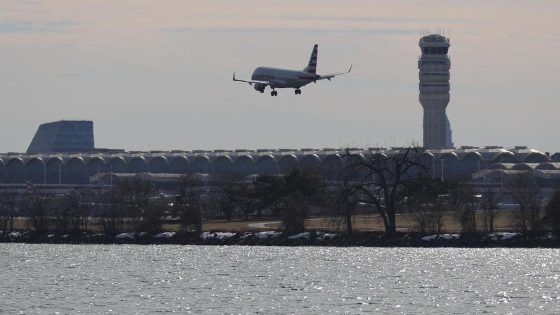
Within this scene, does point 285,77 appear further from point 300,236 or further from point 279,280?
point 279,280

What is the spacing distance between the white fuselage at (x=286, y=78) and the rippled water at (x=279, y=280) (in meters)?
42.1

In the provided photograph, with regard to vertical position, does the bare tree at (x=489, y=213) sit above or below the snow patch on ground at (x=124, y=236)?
above

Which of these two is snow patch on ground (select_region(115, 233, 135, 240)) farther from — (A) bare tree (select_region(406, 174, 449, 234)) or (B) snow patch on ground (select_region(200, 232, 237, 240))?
(A) bare tree (select_region(406, 174, 449, 234))

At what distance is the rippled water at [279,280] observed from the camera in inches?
2963

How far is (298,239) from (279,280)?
4147 cm

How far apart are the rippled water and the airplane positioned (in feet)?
129

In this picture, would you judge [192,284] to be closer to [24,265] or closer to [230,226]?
[24,265]

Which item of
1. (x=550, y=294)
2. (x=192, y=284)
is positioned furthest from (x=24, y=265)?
(x=550, y=294)

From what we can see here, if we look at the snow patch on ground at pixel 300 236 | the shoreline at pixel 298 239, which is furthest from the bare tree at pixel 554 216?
the snow patch on ground at pixel 300 236

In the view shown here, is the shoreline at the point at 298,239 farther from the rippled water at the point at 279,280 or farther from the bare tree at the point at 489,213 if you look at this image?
the bare tree at the point at 489,213

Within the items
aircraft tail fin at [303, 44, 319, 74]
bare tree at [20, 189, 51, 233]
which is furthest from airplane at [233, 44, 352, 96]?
bare tree at [20, 189, 51, 233]

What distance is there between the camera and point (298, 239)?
438 feet

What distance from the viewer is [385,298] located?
79.2 meters

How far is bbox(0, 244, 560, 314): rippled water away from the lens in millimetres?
75250
